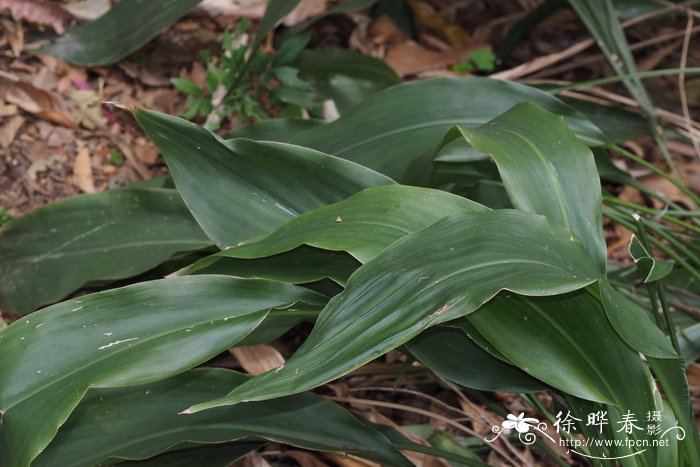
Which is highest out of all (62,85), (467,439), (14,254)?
(62,85)

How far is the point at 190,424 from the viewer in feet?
2.74

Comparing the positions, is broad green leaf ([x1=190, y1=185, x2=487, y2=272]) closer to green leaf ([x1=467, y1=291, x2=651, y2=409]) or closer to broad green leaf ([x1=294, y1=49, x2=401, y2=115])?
green leaf ([x1=467, y1=291, x2=651, y2=409])

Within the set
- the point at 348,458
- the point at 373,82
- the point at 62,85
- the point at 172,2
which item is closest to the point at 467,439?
the point at 348,458

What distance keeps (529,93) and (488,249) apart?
0.46 m

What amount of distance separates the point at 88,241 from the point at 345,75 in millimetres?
613

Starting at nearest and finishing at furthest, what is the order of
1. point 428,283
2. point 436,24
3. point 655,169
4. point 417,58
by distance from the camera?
point 428,283, point 655,169, point 417,58, point 436,24

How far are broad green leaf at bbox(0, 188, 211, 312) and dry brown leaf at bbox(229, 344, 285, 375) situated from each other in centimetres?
17

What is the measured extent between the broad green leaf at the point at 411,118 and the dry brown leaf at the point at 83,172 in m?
0.47

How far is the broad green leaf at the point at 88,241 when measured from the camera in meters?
1.07

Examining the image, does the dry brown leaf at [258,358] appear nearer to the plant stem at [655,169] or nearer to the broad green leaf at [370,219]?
the broad green leaf at [370,219]

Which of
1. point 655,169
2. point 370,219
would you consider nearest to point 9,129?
point 370,219

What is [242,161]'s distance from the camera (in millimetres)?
930

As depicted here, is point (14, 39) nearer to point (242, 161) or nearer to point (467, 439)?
point (242, 161)

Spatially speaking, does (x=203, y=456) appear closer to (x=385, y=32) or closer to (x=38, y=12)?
(x=38, y=12)
